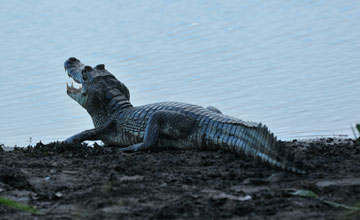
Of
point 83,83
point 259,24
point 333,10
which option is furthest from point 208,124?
point 333,10

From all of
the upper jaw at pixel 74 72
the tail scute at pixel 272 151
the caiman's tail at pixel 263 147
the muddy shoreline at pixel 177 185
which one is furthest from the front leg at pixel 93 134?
the tail scute at pixel 272 151

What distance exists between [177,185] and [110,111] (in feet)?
10.7

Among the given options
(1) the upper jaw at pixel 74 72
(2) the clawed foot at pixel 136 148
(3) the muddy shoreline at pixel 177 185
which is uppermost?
(1) the upper jaw at pixel 74 72

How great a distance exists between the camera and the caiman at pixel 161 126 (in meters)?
5.61

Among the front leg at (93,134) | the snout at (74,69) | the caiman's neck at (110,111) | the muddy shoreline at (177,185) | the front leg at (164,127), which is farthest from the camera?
the snout at (74,69)

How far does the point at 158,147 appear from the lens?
23.5 feet

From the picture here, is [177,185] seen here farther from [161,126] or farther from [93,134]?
[93,134]

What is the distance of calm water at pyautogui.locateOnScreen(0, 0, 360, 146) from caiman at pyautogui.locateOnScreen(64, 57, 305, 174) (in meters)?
0.85

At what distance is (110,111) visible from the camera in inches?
320

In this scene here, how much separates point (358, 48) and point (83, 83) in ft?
17.9

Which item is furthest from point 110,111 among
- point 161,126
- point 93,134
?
point 161,126

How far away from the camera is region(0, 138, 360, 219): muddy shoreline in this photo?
4320 mm

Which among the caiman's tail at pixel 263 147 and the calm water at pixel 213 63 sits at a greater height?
the calm water at pixel 213 63

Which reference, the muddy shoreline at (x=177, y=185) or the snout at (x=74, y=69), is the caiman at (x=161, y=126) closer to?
the snout at (x=74, y=69)
